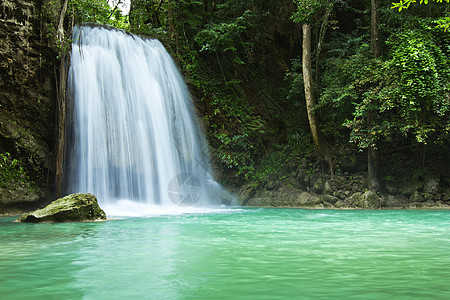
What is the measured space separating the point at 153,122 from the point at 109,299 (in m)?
12.7

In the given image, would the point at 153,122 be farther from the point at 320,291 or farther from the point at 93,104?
the point at 320,291

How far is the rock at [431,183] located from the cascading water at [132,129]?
8173 mm

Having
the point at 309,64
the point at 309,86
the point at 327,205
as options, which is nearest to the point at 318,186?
the point at 327,205

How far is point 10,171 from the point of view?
11953mm

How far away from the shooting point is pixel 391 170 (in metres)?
15.7

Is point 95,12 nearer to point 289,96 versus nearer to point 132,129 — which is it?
point 132,129

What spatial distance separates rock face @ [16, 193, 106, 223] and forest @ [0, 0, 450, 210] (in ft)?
11.2

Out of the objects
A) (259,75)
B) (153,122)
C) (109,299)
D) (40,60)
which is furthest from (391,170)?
(109,299)

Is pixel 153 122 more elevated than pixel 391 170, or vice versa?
pixel 153 122

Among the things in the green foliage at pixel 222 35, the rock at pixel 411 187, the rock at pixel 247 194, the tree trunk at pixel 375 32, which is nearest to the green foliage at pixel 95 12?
the green foliage at pixel 222 35

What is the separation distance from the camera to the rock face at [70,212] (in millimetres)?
8797

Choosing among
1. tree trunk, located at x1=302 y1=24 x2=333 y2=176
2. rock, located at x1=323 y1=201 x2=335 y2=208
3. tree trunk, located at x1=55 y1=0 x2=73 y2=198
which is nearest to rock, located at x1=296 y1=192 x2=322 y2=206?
rock, located at x1=323 y1=201 x2=335 y2=208

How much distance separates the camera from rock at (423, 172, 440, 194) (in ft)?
46.7

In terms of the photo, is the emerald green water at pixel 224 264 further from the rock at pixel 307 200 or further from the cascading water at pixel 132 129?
the rock at pixel 307 200
